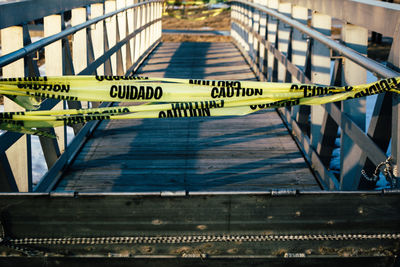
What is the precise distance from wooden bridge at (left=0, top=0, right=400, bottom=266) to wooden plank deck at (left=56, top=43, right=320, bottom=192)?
16 millimetres

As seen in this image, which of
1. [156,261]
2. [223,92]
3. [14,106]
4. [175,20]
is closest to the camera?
[156,261]

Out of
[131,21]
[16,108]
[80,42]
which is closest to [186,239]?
[16,108]

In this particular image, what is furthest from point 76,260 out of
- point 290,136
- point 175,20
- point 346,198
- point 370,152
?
point 175,20

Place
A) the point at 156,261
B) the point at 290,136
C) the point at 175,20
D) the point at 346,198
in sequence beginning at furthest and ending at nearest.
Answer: the point at 175,20 → the point at 290,136 → the point at 156,261 → the point at 346,198

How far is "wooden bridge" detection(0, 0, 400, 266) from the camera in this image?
8.98 feet

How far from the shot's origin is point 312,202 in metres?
2.73

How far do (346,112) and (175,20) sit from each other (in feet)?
108

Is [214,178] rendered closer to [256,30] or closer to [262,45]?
[262,45]

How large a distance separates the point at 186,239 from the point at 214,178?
5.06ft

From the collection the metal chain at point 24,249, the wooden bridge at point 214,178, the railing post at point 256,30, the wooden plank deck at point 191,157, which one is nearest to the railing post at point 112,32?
the wooden bridge at point 214,178

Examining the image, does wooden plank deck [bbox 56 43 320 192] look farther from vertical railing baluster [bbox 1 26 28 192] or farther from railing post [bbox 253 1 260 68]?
railing post [bbox 253 1 260 68]

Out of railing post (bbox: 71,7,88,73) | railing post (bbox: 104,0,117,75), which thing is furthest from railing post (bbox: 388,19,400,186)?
railing post (bbox: 104,0,117,75)

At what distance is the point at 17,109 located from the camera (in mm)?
3559

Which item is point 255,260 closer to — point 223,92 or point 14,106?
point 223,92
